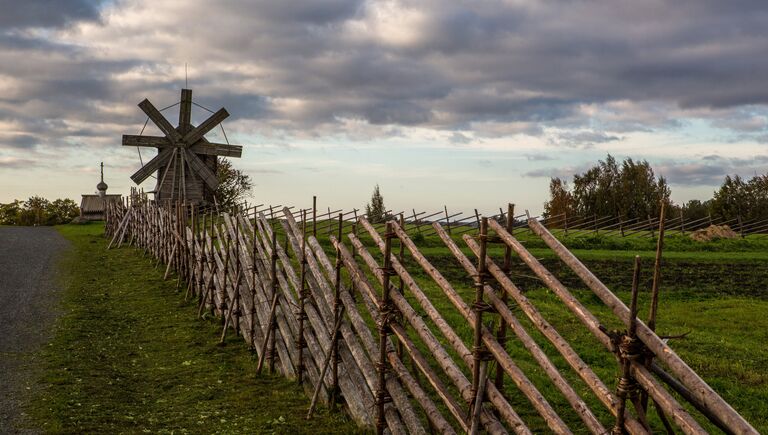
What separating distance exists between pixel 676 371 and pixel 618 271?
2572 cm

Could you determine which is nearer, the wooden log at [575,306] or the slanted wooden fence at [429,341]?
the wooden log at [575,306]

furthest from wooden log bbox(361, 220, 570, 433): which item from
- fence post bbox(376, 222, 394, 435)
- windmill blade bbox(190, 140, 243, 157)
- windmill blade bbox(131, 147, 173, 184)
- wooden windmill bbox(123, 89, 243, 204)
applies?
windmill blade bbox(190, 140, 243, 157)

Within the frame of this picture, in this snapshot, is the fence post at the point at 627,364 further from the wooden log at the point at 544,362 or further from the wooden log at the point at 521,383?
the wooden log at the point at 521,383

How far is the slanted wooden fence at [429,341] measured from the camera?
5.34 m

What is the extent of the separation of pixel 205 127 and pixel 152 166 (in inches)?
136

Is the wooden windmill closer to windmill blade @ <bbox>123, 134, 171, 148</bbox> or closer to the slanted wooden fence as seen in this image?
windmill blade @ <bbox>123, 134, 171, 148</bbox>

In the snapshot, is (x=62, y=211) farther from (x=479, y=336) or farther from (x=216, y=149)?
(x=479, y=336)

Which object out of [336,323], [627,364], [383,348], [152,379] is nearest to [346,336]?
[336,323]

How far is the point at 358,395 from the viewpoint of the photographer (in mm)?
9602

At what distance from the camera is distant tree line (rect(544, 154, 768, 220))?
3017 inches

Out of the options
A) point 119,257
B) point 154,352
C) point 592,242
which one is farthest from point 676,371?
point 592,242

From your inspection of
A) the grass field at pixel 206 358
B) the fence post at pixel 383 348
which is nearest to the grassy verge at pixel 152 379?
the grass field at pixel 206 358

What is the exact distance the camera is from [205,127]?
35094 millimetres

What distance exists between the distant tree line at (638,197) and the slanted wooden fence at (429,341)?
228 ft
